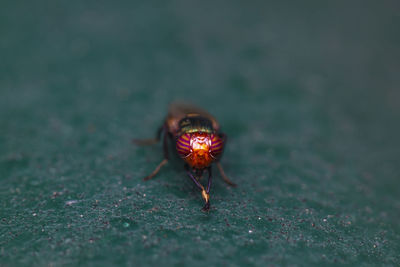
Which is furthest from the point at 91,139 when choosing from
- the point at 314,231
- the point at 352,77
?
the point at 352,77

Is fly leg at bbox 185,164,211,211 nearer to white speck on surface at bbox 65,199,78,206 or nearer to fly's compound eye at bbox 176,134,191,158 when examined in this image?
fly's compound eye at bbox 176,134,191,158

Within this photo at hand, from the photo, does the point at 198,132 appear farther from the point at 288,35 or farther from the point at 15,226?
the point at 288,35

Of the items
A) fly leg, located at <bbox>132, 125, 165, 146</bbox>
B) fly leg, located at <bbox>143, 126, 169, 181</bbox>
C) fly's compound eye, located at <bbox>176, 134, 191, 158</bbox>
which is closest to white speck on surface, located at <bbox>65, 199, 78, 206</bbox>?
fly leg, located at <bbox>143, 126, 169, 181</bbox>

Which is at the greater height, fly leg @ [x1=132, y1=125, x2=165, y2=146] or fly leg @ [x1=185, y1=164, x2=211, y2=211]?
fly leg @ [x1=132, y1=125, x2=165, y2=146]

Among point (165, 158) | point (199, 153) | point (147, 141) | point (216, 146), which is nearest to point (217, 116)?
point (147, 141)

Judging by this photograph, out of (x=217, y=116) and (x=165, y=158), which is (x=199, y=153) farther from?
(x=217, y=116)

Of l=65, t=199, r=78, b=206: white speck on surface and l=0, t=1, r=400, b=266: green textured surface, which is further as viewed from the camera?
l=65, t=199, r=78, b=206: white speck on surface
